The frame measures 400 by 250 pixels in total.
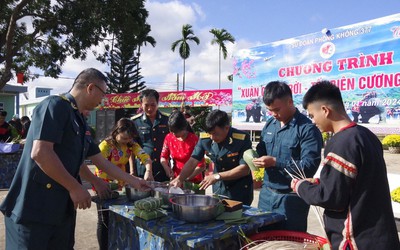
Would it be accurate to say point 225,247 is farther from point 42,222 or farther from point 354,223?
point 42,222

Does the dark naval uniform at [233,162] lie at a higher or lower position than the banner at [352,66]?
lower

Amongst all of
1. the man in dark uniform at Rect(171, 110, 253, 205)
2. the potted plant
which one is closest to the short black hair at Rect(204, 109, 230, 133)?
the man in dark uniform at Rect(171, 110, 253, 205)

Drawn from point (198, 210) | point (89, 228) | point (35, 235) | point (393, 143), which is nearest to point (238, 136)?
point (198, 210)

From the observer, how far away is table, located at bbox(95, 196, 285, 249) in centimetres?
168

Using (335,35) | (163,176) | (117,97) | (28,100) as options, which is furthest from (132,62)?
(163,176)

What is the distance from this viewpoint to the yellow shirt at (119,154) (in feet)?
9.95

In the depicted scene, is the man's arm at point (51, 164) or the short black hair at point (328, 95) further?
the man's arm at point (51, 164)

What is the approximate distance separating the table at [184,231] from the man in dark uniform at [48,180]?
387mm

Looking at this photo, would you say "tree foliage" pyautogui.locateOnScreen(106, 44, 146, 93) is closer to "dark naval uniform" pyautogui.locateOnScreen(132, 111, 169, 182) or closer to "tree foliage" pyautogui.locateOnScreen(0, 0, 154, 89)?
"tree foliage" pyautogui.locateOnScreen(0, 0, 154, 89)

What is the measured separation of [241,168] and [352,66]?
7862mm

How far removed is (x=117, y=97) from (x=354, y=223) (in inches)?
730

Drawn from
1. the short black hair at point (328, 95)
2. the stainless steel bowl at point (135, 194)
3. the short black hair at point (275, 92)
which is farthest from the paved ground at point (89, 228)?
the short black hair at point (328, 95)

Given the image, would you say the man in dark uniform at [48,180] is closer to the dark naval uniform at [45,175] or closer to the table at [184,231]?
the dark naval uniform at [45,175]

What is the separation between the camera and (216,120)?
2590mm
